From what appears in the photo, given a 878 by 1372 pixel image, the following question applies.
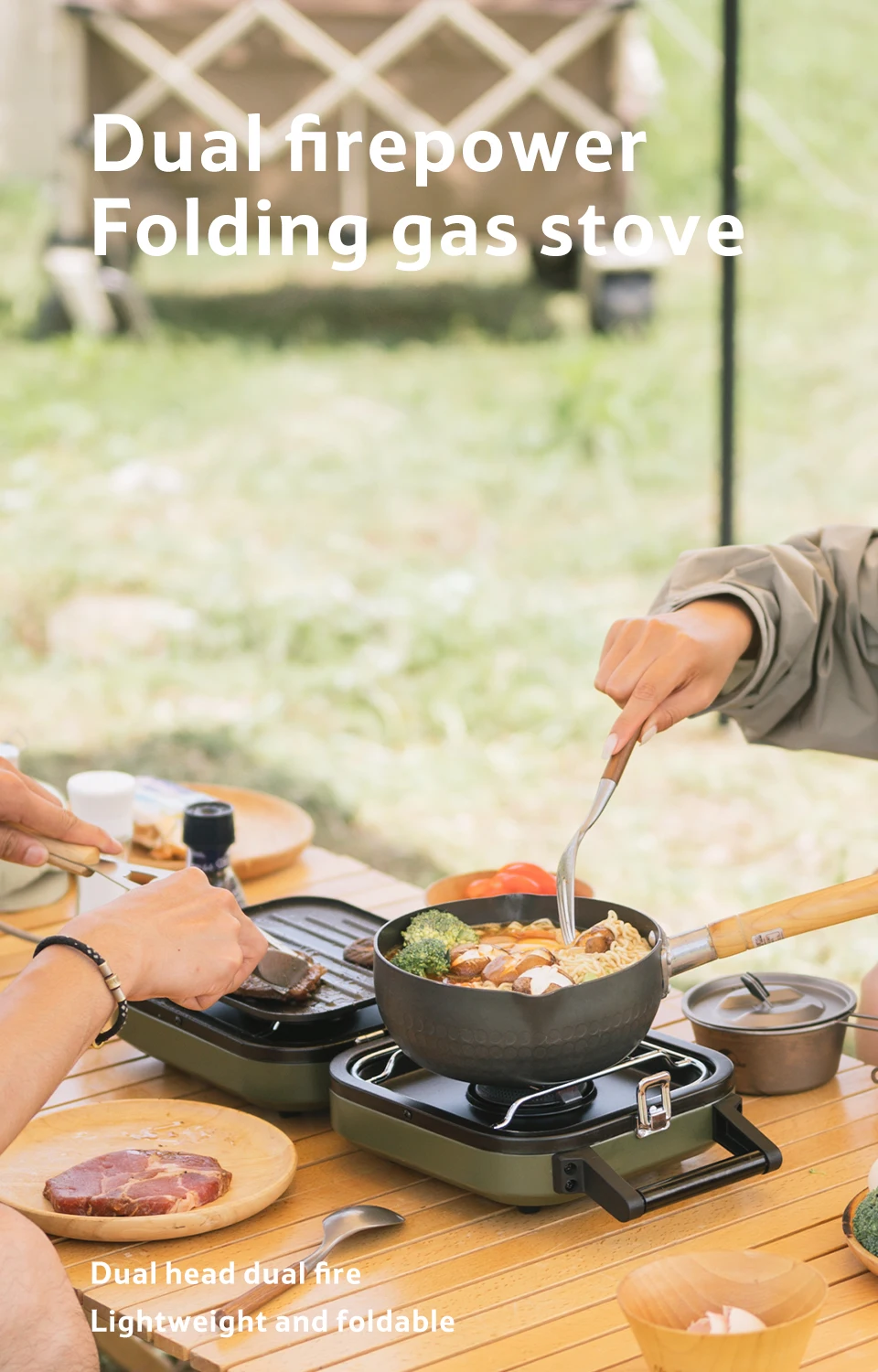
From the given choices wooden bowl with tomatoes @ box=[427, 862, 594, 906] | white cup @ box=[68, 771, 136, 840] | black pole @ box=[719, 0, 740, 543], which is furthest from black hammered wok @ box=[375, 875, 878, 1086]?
black pole @ box=[719, 0, 740, 543]

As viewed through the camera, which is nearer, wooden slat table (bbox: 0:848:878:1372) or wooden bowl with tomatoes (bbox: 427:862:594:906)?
wooden slat table (bbox: 0:848:878:1372)

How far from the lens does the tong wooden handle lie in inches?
71.7

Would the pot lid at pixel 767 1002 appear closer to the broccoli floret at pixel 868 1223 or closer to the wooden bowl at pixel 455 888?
the wooden bowl at pixel 455 888

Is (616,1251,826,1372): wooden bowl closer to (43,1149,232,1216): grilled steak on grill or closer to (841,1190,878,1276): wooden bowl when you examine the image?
(841,1190,878,1276): wooden bowl

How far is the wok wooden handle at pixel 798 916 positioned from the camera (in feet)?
5.46

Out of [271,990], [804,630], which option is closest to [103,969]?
[271,990]

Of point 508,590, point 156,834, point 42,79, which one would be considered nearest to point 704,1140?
point 156,834

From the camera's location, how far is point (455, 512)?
242 inches

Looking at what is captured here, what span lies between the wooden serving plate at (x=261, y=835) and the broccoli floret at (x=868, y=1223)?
1212 mm

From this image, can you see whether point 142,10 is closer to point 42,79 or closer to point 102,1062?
point 42,79

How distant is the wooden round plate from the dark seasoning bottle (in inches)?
16.3

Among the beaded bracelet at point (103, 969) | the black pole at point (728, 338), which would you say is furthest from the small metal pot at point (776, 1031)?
the black pole at point (728, 338)

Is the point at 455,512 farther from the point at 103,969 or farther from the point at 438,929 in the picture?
the point at 103,969

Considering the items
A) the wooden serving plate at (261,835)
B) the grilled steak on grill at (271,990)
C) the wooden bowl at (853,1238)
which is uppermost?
the wooden serving plate at (261,835)
